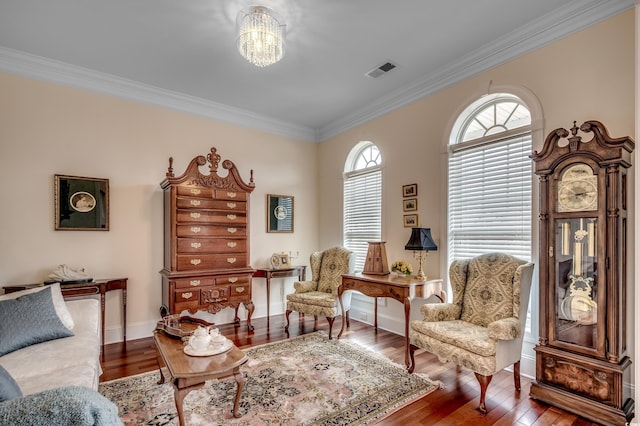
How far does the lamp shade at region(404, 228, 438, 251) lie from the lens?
3.54 m

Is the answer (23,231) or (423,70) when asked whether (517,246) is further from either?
(23,231)

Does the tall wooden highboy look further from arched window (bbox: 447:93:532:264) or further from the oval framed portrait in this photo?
arched window (bbox: 447:93:532:264)

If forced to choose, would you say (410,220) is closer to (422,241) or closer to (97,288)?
(422,241)

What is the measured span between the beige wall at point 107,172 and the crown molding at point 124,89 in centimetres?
9

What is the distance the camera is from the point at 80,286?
3402 millimetres

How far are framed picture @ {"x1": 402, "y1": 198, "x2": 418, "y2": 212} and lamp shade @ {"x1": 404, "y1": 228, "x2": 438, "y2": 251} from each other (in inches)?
20.1

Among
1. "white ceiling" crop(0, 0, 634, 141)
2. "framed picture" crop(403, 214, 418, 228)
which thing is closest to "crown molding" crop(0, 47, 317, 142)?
"white ceiling" crop(0, 0, 634, 141)

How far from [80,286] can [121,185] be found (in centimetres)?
129

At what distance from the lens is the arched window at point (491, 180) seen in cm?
312

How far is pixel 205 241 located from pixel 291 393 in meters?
2.19

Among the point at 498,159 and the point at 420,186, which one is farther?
the point at 420,186

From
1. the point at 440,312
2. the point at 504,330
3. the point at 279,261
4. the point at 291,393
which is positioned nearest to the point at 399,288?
the point at 440,312

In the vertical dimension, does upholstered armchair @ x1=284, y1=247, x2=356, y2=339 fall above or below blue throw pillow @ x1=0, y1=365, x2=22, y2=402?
below

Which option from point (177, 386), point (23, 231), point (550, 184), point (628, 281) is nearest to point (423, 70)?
point (550, 184)
